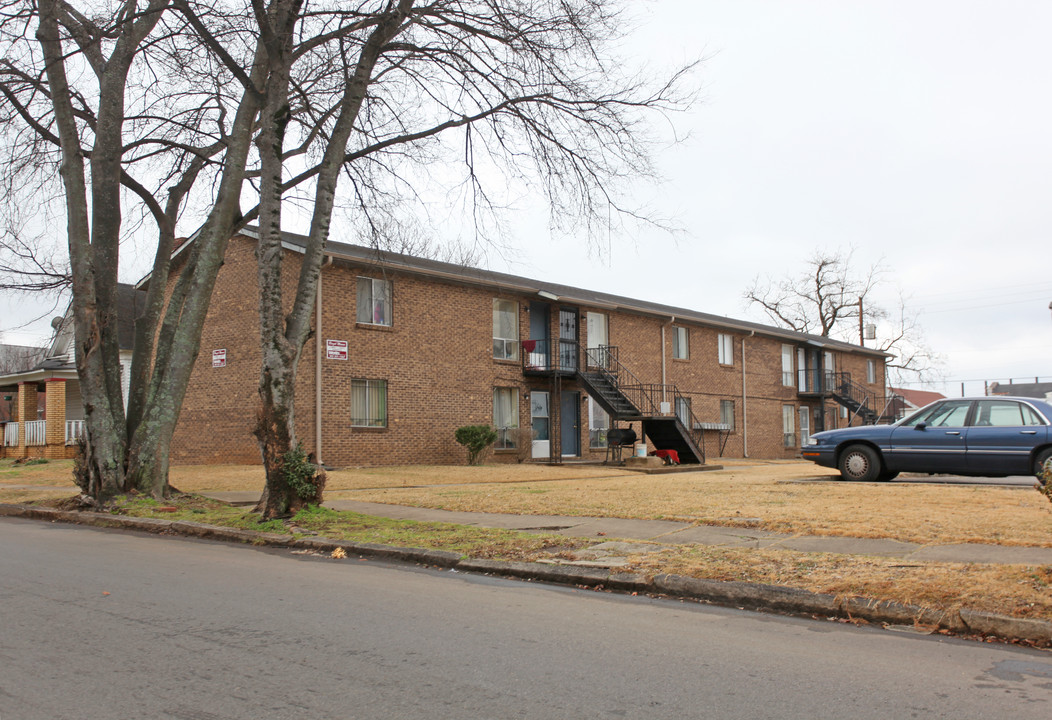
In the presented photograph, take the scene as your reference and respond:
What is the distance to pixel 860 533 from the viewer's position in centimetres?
858

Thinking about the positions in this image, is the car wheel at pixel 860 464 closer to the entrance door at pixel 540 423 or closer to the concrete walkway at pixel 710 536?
the concrete walkway at pixel 710 536

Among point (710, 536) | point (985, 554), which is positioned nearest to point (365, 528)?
point (710, 536)

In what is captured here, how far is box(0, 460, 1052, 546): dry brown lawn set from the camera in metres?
8.91

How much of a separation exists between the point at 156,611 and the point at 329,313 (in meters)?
15.6

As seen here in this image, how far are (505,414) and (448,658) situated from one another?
68.5ft

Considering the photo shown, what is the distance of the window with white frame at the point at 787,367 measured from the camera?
38531 millimetres

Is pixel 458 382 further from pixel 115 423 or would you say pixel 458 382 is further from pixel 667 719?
pixel 667 719

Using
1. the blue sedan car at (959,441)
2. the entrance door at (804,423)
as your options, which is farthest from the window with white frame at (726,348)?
the blue sedan car at (959,441)

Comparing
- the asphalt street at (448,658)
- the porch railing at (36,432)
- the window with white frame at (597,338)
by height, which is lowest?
the asphalt street at (448,658)

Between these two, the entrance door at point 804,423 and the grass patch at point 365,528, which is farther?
the entrance door at point 804,423

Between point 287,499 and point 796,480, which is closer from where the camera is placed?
point 287,499

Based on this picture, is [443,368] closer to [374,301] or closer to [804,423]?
[374,301]

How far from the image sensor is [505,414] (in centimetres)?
2578

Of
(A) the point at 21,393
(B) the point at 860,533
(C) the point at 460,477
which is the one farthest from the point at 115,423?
(A) the point at 21,393
